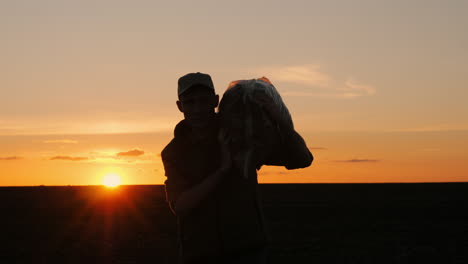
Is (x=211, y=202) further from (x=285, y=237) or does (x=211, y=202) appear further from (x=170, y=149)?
(x=285, y=237)

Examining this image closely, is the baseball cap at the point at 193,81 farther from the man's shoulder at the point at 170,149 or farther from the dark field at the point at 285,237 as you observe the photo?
the dark field at the point at 285,237

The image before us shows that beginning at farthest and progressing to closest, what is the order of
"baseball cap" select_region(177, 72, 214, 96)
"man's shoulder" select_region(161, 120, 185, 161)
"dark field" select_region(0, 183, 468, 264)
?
1. "dark field" select_region(0, 183, 468, 264)
2. "man's shoulder" select_region(161, 120, 185, 161)
3. "baseball cap" select_region(177, 72, 214, 96)

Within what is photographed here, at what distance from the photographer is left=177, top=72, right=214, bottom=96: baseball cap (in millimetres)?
3688

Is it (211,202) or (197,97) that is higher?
(197,97)

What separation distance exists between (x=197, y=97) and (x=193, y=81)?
0.09 m

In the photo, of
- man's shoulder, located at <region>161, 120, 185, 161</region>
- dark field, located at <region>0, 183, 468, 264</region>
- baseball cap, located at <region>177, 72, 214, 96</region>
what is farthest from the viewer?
dark field, located at <region>0, 183, 468, 264</region>

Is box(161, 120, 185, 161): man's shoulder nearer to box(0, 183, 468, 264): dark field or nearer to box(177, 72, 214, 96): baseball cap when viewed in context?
box(177, 72, 214, 96): baseball cap

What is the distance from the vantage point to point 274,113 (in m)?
3.89

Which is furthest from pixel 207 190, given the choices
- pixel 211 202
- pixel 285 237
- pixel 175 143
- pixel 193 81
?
pixel 285 237

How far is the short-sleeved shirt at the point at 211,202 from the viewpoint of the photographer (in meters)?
3.78

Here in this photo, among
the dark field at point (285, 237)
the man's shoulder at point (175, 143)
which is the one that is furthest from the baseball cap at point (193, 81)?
the dark field at point (285, 237)

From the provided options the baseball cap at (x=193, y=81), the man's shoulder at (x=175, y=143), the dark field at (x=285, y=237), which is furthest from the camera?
the dark field at (x=285, y=237)

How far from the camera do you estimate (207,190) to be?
Result: 12.0 feet

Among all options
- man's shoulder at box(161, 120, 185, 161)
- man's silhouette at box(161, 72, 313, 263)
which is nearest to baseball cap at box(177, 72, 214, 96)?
man's silhouette at box(161, 72, 313, 263)
